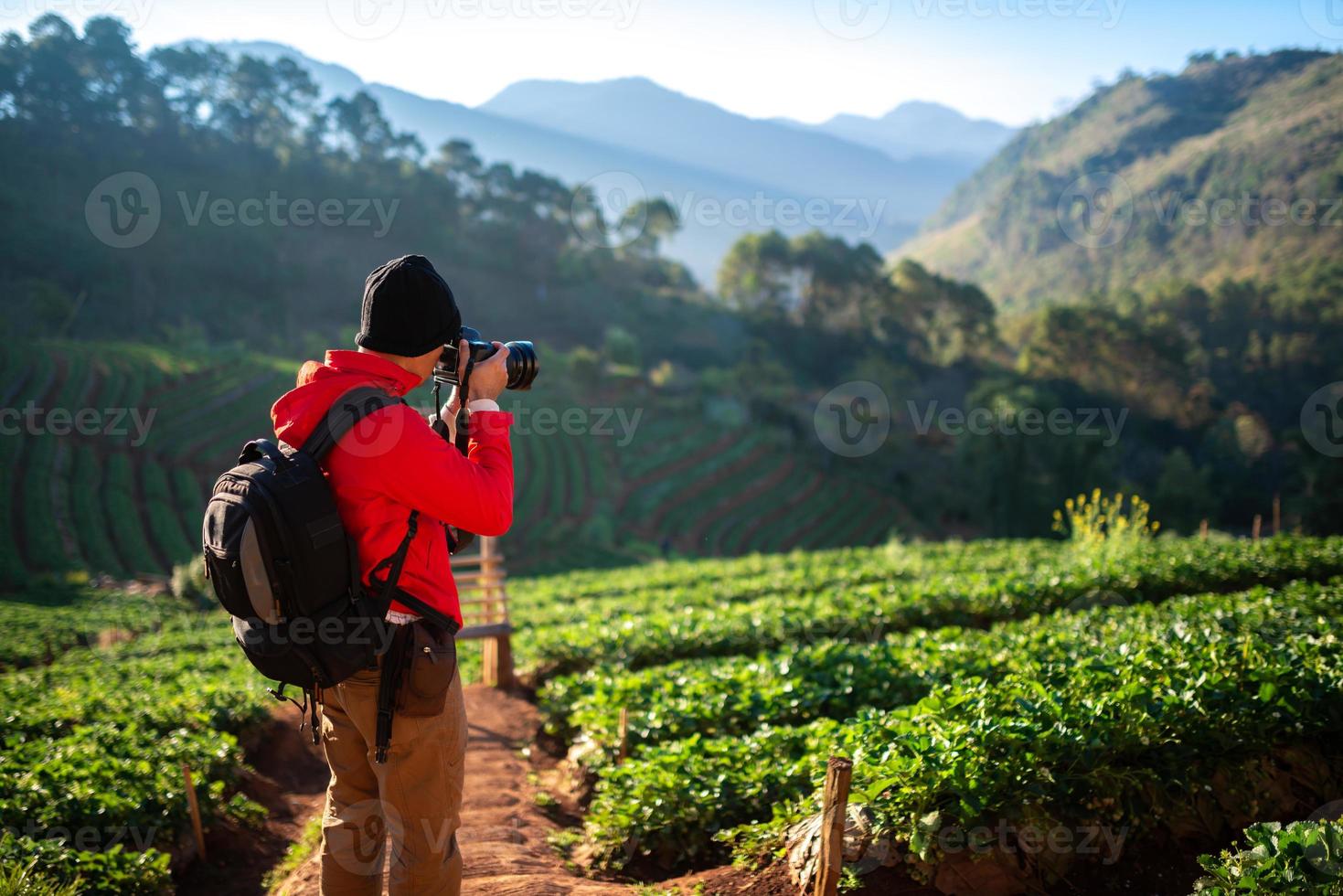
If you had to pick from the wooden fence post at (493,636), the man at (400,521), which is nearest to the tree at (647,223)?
the wooden fence post at (493,636)

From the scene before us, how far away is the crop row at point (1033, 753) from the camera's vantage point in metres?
3.12

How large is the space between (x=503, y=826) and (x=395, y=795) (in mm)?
2188

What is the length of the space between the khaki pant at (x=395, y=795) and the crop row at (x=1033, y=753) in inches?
62.2

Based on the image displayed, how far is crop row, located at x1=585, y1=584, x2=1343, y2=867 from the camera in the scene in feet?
10.2

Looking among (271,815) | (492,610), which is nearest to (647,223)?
(492,610)

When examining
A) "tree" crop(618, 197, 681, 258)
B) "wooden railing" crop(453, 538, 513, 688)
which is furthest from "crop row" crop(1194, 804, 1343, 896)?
"tree" crop(618, 197, 681, 258)

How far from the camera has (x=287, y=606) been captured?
2.19 m

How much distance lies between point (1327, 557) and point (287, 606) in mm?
9895

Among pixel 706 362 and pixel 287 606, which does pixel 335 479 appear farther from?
pixel 706 362

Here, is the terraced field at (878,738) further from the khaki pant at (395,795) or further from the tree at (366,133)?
the tree at (366,133)

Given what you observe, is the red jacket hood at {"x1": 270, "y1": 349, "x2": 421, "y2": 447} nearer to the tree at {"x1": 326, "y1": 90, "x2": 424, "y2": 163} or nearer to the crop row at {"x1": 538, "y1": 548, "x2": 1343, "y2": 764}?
the crop row at {"x1": 538, "y1": 548, "x2": 1343, "y2": 764}

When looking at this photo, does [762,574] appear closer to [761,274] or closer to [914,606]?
[914,606]

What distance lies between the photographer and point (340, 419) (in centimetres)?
223

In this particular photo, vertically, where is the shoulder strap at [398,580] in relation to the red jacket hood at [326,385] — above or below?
below
